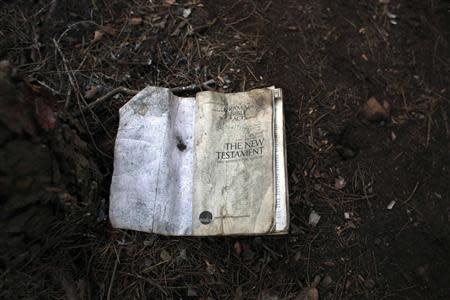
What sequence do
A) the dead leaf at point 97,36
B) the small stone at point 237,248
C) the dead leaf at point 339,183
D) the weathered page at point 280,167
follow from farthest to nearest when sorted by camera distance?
the dead leaf at point 97,36 < the dead leaf at point 339,183 < the small stone at point 237,248 < the weathered page at point 280,167

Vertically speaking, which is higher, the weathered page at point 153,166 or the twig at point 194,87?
the twig at point 194,87

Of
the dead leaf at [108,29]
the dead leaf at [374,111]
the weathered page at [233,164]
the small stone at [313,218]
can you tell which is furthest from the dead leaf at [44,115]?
the dead leaf at [374,111]

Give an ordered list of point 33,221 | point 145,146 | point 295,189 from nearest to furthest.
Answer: point 33,221 < point 145,146 < point 295,189

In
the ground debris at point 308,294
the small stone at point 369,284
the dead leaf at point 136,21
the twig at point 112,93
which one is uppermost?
the dead leaf at point 136,21

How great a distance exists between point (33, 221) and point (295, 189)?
Result: 1.00 meters

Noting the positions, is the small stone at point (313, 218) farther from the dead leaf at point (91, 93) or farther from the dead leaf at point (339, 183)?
the dead leaf at point (91, 93)

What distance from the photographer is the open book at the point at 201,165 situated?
1.50 metres

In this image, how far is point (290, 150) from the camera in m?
1.70

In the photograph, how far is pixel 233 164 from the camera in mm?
1559

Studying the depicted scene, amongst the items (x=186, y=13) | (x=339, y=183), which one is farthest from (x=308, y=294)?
(x=186, y=13)

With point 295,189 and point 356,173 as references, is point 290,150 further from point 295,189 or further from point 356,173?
point 356,173

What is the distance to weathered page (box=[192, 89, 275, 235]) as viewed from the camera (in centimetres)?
150

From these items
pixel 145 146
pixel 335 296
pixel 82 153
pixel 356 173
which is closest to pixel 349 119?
pixel 356 173

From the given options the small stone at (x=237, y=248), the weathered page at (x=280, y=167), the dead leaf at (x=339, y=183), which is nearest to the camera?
the weathered page at (x=280, y=167)
